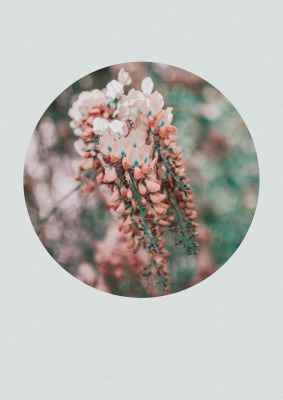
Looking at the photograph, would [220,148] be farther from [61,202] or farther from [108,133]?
[61,202]

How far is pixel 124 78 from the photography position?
244cm

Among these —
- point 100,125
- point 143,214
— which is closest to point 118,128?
point 100,125

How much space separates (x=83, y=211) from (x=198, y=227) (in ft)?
1.69

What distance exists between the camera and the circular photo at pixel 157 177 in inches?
92.2

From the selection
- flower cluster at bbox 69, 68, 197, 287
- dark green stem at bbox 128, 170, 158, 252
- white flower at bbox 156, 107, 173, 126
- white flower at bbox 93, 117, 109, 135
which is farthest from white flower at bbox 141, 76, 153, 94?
dark green stem at bbox 128, 170, 158, 252

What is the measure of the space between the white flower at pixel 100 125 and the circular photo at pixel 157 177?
2cm

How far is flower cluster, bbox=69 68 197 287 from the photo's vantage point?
7.25 ft

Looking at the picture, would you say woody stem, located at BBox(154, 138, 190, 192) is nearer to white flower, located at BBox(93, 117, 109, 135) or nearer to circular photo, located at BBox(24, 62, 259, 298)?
circular photo, located at BBox(24, 62, 259, 298)

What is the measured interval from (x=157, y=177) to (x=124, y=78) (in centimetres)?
48

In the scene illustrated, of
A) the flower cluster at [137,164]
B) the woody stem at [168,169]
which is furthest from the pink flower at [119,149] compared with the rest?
the woody stem at [168,169]

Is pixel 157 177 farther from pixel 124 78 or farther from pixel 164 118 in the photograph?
pixel 124 78

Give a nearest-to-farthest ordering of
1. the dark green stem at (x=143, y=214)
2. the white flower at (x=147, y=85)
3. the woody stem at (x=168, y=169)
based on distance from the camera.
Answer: the dark green stem at (x=143, y=214) → the woody stem at (x=168, y=169) → the white flower at (x=147, y=85)

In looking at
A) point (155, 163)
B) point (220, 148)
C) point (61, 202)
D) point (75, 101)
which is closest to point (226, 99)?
point (220, 148)

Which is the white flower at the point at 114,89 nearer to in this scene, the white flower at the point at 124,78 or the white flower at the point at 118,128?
the white flower at the point at 124,78
